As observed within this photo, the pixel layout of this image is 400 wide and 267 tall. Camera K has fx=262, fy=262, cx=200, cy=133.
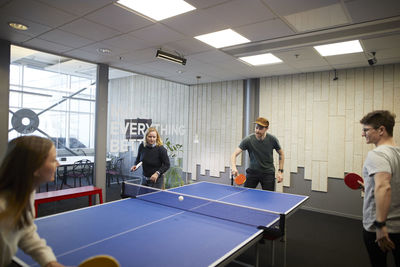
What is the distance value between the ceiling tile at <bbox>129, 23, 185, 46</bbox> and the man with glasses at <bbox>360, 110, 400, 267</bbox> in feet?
Result: 8.55

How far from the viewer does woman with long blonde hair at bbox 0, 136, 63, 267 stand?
1.10 meters

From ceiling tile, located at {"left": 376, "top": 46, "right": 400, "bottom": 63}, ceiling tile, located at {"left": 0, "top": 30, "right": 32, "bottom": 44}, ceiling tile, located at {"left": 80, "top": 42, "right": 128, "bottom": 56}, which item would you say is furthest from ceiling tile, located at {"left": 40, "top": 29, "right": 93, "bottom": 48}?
ceiling tile, located at {"left": 376, "top": 46, "right": 400, "bottom": 63}

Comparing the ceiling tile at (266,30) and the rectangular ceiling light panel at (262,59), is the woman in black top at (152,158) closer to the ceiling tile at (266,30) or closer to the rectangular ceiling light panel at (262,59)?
the ceiling tile at (266,30)

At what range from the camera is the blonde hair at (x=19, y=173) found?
110 centimetres

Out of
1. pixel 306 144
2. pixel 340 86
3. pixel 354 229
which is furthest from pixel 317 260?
pixel 340 86

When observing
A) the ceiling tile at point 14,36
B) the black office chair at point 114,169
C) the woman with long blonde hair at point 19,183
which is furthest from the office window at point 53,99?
the woman with long blonde hair at point 19,183

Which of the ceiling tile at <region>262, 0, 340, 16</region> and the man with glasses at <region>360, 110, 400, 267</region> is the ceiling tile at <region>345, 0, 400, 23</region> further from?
the man with glasses at <region>360, 110, 400, 267</region>

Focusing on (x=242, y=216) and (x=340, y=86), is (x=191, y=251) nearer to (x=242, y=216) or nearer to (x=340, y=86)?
(x=242, y=216)

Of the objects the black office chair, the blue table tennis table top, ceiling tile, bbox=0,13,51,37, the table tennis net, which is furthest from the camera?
the black office chair

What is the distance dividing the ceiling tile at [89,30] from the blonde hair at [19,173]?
8.63 ft

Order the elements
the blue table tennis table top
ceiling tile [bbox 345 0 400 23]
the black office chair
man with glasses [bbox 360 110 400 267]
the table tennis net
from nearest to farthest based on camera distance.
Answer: the blue table tennis table top < man with glasses [bbox 360 110 400 267] < the table tennis net < ceiling tile [bbox 345 0 400 23] < the black office chair

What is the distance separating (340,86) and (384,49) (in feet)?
4.38

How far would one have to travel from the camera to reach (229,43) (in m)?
4.00

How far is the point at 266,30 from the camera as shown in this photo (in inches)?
136
